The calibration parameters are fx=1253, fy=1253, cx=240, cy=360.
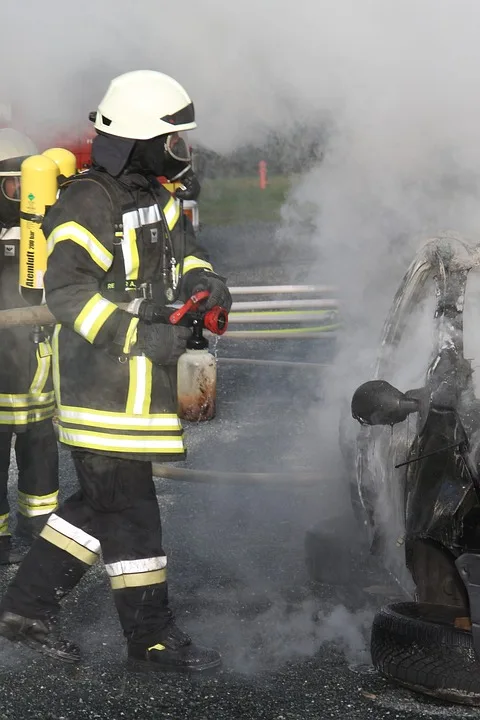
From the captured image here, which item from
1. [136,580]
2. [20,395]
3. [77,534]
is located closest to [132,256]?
[77,534]

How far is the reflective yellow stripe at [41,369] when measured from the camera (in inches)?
218

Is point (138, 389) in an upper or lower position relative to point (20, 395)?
upper

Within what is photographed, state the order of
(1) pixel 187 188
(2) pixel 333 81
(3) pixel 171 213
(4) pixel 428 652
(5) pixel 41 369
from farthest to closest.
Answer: (2) pixel 333 81 < (5) pixel 41 369 < (1) pixel 187 188 < (3) pixel 171 213 < (4) pixel 428 652

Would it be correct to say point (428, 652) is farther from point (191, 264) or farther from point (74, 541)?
point (191, 264)

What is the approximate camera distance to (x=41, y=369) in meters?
5.56

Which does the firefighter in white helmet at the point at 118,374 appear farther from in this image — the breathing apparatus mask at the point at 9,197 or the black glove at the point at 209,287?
the breathing apparatus mask at the point at 9,197

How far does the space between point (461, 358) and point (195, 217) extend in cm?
1143

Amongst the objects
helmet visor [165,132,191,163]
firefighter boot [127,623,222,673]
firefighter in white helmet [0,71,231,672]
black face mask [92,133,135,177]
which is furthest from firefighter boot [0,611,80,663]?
helmet visor [165,132,191,163]

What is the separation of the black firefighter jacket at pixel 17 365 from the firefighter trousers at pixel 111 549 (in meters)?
1.30

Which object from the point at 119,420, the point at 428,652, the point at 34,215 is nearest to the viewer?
the point at 428,652

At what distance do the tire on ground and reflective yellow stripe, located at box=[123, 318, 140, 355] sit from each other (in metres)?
1.17

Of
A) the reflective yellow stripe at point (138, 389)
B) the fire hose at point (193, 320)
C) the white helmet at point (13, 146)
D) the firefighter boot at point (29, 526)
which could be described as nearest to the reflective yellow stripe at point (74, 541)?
the reflective yellow stripe at point (138, 389)

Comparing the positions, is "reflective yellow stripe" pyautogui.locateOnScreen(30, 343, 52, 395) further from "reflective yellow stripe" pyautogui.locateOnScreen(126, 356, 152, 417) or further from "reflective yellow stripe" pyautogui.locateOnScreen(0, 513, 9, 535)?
"reflective yellow stripe" pyautogui.locateOnScreen(126, 356, 152, 417)

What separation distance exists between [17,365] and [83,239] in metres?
1.62
